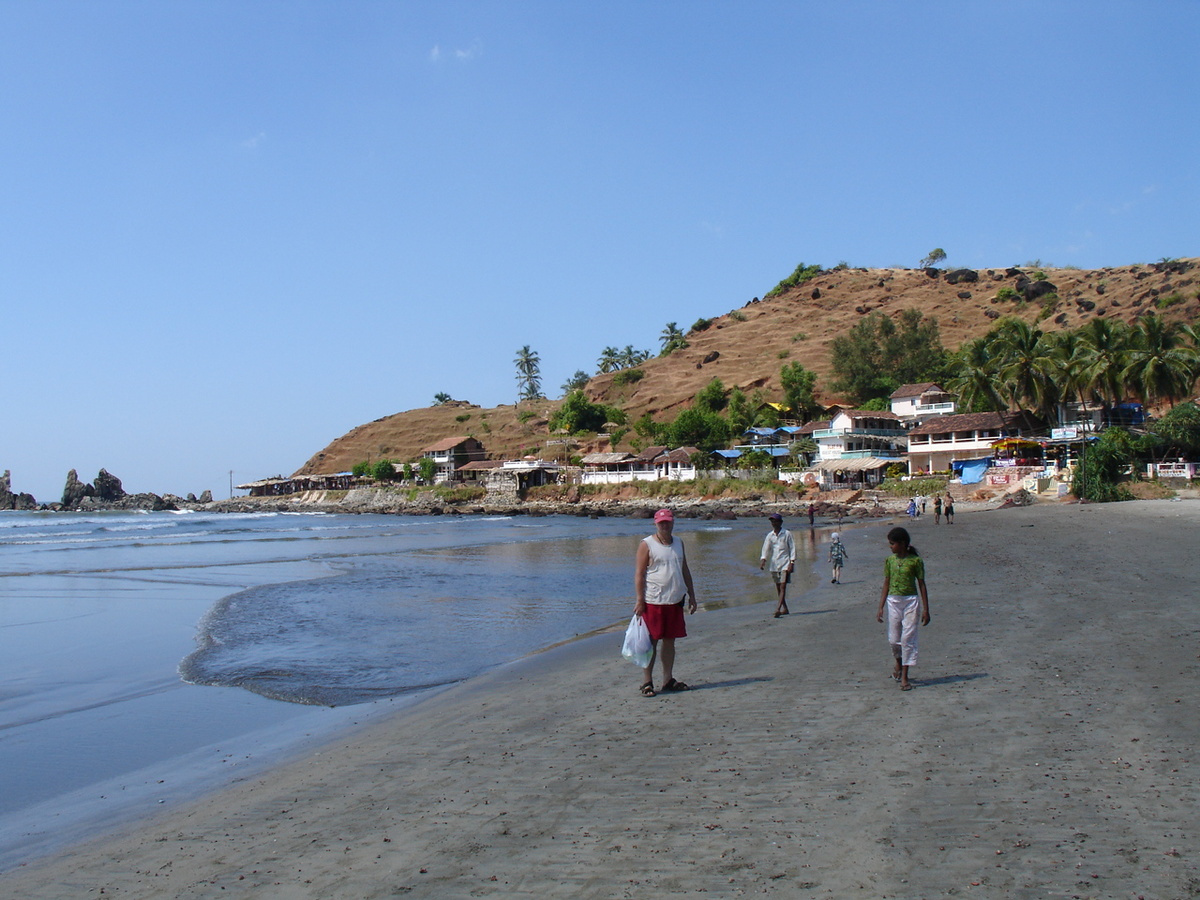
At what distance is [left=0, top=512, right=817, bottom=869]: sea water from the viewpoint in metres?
7.44

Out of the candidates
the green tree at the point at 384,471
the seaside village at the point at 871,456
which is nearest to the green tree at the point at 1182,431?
the seaside village at the point at 871,456

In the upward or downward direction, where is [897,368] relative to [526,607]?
upward

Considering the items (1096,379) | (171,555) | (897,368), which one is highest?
(897,368)

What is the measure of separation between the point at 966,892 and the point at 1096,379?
56.5 metres

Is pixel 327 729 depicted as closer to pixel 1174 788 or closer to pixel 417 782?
pixel 417 782

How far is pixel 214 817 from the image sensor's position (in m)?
5.75

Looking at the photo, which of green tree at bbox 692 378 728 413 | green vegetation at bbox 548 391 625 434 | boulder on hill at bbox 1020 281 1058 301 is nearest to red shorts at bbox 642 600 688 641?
green tree at bbox 692 378 728 413

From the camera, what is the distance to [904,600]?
24.6 feet

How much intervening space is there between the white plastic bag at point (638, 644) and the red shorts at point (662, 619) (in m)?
0.05

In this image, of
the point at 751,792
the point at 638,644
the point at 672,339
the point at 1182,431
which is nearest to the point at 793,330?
the point at 672,339

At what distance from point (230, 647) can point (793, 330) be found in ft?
402

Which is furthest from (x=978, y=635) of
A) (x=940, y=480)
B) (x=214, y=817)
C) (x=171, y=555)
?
(x=940, y=480)

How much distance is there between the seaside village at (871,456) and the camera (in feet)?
166

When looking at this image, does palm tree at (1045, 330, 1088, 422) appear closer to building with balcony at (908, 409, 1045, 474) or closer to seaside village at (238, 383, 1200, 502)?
seaside village at (238, 383, 1200, 502)
